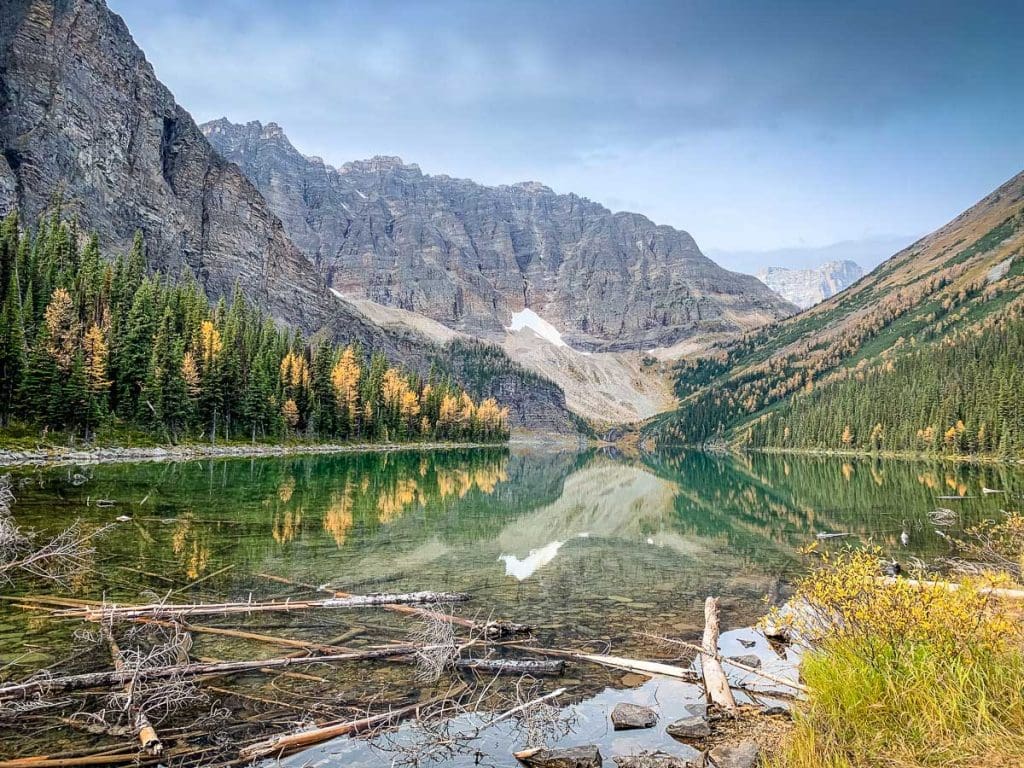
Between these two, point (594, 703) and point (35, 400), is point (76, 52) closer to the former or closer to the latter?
point (35, 400)

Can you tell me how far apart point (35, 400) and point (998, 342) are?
187777 millimetres

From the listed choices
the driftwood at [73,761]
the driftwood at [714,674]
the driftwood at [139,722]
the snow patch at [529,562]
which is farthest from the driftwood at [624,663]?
the snow patch at [529,562]

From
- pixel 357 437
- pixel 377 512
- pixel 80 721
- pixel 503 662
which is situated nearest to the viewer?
pixel 80 721

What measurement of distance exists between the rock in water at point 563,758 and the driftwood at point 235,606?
29.0ft

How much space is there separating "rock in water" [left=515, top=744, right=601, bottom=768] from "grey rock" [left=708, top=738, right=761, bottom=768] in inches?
72.5

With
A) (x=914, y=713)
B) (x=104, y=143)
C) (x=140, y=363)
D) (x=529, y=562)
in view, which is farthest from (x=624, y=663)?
(x=104, y=143)

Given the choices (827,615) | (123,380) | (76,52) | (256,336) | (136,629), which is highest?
(76,52)

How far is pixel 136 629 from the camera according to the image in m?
13.8

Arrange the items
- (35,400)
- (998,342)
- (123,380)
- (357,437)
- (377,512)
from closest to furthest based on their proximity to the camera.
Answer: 1. (377,512)
2. (35,400)
3. (123,380)
4. (357,437)
5. (998,342)

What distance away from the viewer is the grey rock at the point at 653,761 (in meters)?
9.11

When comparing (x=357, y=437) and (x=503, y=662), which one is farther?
(x=357, y=437)

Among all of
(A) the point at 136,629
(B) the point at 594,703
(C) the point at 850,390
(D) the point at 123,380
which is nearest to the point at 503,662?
(B) the point at 594,703

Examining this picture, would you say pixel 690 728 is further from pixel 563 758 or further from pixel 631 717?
pixel 563 758

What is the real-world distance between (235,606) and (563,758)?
10.2m
